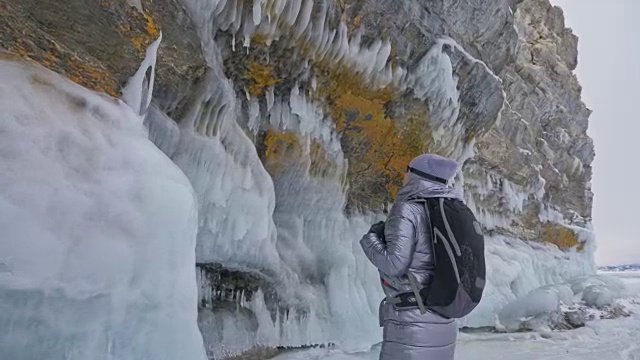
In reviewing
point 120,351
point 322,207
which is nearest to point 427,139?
point 322,207

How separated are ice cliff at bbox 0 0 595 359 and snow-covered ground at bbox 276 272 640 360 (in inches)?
24.2

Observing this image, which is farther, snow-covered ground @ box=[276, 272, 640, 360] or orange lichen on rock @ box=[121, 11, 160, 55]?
snow-covered ground @ box=[276, 272, 640, 360]

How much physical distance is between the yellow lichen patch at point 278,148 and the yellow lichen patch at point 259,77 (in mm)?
508

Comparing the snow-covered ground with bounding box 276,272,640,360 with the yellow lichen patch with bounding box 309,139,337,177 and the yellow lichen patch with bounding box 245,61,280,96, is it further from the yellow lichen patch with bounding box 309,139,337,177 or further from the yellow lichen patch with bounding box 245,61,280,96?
the yellow lichen patch with bounding box 245,61,280,96

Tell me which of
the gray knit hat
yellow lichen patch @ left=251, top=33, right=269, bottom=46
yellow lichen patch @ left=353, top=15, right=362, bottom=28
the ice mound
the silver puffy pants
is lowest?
the ice mound

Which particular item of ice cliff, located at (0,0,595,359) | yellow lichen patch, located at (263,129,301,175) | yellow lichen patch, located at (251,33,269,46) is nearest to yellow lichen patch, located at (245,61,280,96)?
ice cliff, located at (0,0,595,359)

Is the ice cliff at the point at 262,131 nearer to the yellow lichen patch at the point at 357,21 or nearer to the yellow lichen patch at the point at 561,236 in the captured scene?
the yellow lichen patch at the point at 357,21

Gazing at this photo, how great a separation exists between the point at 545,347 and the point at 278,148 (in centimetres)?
483

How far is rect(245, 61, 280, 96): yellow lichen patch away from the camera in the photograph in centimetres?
576

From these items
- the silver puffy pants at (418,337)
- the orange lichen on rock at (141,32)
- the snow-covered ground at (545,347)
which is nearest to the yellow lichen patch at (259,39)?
the orange lichen on rock at (141,32)

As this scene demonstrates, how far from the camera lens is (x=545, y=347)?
7648 mm

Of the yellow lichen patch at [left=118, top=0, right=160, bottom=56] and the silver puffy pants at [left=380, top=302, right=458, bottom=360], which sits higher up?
the yellow lichen patch at [left=118, top=0, right=160, bottom=56]

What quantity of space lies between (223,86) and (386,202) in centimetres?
409

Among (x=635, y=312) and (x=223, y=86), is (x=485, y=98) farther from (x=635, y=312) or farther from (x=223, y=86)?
(x=635, y=312)
